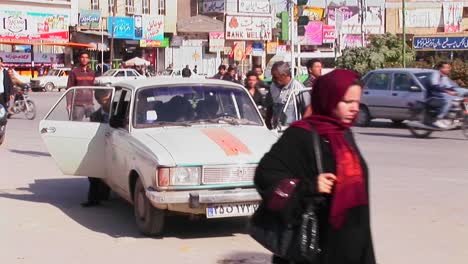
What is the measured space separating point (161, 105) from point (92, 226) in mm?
1496

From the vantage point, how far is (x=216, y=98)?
875cm

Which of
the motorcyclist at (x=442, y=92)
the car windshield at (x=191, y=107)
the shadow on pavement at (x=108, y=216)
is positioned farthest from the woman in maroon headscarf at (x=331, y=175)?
the motorcyclist at (x=442, y=92)

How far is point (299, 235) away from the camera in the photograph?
338 centimetres

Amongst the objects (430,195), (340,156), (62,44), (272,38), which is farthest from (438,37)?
(340,156)

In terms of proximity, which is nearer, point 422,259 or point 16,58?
point 422,259

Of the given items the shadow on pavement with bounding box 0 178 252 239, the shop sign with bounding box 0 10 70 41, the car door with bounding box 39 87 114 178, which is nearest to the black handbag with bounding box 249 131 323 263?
the shadow on pavement with bounding box 0 178 252 239

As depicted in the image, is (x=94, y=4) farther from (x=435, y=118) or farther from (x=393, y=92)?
(x=435, y=118)

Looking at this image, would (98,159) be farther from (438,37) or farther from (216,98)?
(438,37)

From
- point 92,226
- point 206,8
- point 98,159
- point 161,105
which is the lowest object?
point 92,226

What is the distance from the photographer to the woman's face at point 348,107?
339cm

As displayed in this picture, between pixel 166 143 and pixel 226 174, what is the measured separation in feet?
2.31

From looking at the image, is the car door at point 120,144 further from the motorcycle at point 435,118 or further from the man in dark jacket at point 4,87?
the motorcycle at point 435,118

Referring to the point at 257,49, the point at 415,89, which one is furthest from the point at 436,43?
the point at 415,89

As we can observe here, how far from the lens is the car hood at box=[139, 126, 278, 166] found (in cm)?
743
